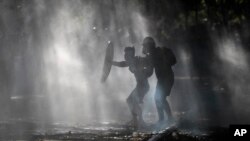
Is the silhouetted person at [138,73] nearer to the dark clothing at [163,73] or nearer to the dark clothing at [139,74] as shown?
the dark clothing at [139,74]

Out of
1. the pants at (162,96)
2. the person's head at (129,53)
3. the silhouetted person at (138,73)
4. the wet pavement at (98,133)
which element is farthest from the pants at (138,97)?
the person's head at (129,53)

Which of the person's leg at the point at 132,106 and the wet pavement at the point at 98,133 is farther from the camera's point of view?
the person's leg at the point at 132,106

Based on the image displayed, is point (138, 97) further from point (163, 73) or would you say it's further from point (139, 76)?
point (163, 73)

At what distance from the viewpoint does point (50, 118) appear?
18.2 metres

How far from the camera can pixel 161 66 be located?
15953mm

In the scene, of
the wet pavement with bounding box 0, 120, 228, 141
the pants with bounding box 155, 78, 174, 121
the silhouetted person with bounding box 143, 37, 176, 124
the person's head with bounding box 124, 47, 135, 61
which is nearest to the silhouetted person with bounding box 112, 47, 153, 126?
the person's head with bounding box 124, 47, 135, 61

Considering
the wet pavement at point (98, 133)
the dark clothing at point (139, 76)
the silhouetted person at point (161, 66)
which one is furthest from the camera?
the dark clothing at point (139, 76)

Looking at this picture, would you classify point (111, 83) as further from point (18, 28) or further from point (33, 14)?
point (33, 14)

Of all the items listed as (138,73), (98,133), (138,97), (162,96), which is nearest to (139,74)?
(138,73)

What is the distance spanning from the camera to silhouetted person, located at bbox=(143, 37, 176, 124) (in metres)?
15.9

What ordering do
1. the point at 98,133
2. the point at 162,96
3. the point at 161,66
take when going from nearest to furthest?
the point at 98,133 < the point at 161,66 < the point at 162,96

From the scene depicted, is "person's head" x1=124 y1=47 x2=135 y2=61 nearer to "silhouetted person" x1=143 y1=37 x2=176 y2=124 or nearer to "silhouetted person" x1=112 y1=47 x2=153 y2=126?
"silhouetted person" x1=112 y1=47 x2=153 y2=126

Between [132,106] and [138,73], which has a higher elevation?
[138,73]

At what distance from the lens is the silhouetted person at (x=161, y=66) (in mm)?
15852
